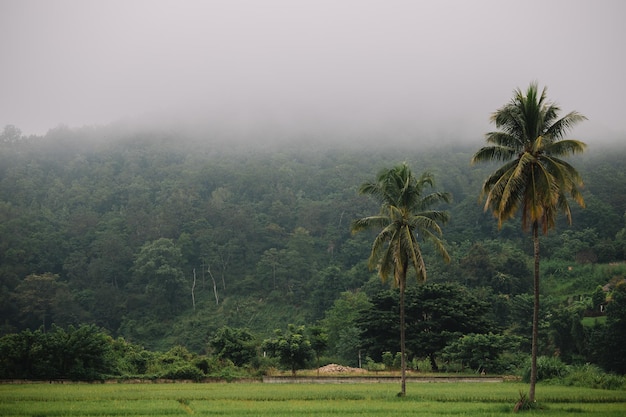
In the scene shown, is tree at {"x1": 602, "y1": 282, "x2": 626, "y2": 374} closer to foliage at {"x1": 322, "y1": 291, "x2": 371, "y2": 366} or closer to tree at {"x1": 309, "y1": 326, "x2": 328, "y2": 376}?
foliage at {"x1": 322, "y1": 291, "x2": 371, "y2": 366}

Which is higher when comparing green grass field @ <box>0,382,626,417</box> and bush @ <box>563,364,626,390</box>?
green grass field @ <box>0,382,626,417</box>

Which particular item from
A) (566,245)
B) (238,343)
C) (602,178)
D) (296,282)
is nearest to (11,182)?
(296,282)

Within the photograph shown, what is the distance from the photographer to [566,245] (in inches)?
3324

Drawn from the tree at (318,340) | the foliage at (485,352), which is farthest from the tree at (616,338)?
the tree at (318,340)

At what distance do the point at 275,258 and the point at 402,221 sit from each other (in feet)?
216

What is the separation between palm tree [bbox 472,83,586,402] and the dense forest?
22992 millimetres

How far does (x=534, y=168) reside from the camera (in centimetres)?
2300

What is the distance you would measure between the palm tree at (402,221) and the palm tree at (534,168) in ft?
14.2

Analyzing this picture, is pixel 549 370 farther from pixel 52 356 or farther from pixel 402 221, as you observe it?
pixel 52 356

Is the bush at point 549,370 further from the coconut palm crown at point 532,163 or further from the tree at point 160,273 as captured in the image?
the tree at point 160,273

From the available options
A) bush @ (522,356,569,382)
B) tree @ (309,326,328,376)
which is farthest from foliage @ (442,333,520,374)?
tree @ (309,326,328,376)

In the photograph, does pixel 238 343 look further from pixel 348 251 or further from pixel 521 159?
pixel 348 251

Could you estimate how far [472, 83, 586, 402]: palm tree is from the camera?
2252 cm

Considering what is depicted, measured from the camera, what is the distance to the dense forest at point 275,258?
56.2 meters
